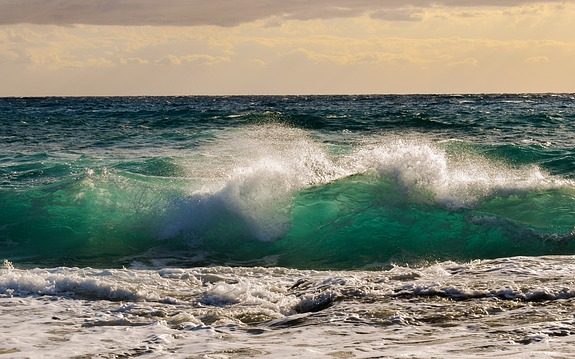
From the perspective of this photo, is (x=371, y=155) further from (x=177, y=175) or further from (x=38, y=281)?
(x=38, y=281)

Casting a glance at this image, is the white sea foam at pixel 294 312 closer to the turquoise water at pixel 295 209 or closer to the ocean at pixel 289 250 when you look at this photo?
the ocean at pixel 289 250

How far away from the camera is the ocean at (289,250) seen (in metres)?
6.43

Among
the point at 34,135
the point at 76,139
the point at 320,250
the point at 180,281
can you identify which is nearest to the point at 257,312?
the point at 180,281

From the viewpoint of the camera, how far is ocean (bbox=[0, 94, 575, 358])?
643cm

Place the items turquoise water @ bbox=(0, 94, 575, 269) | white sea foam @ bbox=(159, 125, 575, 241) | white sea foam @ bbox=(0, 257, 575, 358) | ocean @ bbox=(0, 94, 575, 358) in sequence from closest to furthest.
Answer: white sea foam @ bbox=(0, 257, 575, 358)
ocean @ bbox=(0, 94, 575, 358)
turquoise water @ bbox=(0, 94, 575, 269)
white sea foam @ bbox=(159, 125, 575, 241)

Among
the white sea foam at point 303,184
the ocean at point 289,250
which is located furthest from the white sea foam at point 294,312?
the white sea foam at point 303,184

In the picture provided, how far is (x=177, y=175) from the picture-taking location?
16781 millimetres

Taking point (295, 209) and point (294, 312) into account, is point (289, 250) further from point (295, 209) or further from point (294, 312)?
point (294, 312)

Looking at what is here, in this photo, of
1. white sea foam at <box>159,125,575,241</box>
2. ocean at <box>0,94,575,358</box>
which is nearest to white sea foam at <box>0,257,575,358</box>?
ocean at <box>0,94,575,358</box>

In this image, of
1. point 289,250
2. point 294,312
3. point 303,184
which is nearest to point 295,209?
point 303,184

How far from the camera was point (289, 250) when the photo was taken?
11922 millimetres

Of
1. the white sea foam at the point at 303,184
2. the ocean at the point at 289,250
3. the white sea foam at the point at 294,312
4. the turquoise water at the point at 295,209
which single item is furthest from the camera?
the white sea foam at the point at 303,184

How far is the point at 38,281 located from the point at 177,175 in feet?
26.9

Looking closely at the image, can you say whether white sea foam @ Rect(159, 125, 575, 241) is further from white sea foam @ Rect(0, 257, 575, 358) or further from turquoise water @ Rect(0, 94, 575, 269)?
white sea foam @ Rect(0, 257, 575, 358)
